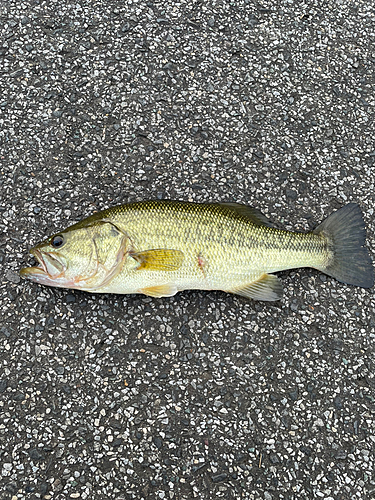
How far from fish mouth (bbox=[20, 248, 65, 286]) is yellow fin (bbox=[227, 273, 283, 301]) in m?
1.15

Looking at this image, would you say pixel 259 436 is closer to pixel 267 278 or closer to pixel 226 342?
pixel 226 342

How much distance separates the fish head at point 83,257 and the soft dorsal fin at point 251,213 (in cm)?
77

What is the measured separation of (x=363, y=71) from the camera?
12.4ft

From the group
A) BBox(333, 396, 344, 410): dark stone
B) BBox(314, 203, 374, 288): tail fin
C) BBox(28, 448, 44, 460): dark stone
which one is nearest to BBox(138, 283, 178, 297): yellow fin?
BBox(314, 203, 374, 288): tail fin

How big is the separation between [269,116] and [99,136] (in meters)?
1.35

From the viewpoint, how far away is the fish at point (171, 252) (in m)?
2.88

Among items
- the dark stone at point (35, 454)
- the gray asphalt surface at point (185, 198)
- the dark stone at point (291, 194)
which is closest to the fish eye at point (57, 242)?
the gray asphalt surface at point (185, 198)

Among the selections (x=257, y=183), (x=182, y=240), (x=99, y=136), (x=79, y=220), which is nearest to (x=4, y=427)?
(x=79, y=220)

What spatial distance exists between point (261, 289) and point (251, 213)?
0.54 m

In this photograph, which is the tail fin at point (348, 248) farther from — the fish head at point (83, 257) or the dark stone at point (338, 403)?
the fish head at point (83, 257)

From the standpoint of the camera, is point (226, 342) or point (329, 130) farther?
point (329, 130)

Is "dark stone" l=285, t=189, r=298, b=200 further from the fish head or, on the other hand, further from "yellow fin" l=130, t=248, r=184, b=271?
the fish head

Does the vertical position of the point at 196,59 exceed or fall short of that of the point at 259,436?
it exceeds it

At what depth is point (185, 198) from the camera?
3354 mm
